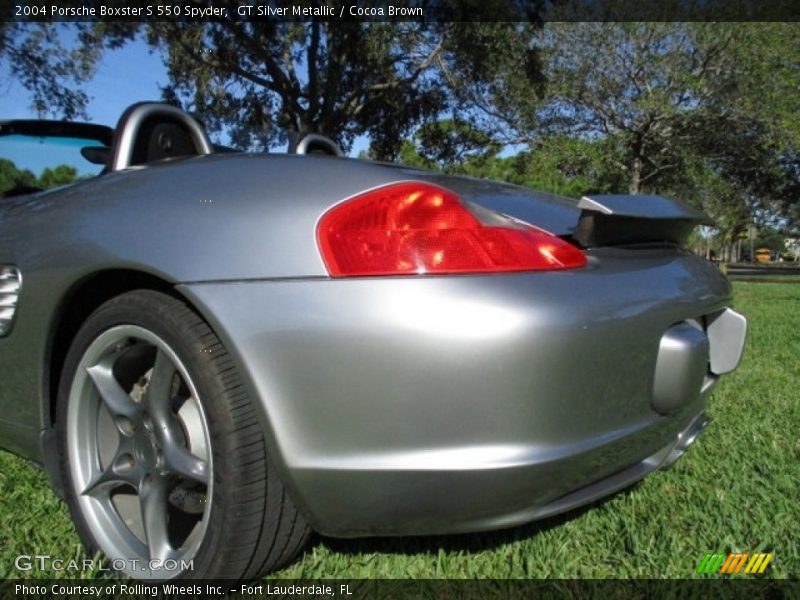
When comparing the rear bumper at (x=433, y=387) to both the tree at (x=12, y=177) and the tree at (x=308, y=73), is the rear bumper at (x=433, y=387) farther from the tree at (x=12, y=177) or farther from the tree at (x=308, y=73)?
the tree at (x=308, y=73)

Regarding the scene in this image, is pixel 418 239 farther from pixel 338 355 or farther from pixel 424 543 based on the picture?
pixel 424 543

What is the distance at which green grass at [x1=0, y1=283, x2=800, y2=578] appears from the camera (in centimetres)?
180

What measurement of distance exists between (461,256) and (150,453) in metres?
0.96

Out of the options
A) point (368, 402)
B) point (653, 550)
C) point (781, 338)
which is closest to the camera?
point (368, 402)

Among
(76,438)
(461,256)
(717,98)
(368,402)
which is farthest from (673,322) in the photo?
(717,98)

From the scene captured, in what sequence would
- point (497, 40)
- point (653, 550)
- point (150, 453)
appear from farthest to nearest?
point (497, 40) < point (653, 550) < point (150, 453)

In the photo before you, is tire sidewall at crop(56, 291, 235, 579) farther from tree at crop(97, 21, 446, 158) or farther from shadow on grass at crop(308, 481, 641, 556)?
tree at crop(97, 21, 446, 158)

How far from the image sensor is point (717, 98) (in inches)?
759

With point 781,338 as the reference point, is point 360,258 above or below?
above

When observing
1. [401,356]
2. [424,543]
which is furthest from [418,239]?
[424,543]

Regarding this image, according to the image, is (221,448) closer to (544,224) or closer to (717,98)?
(544,224)

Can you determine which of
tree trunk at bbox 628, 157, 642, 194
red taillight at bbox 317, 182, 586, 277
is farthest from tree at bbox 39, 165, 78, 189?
tree trunk at bbox 628, 157, 642, 194

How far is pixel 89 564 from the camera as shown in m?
1.77

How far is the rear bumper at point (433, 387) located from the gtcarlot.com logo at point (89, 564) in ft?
1.39
